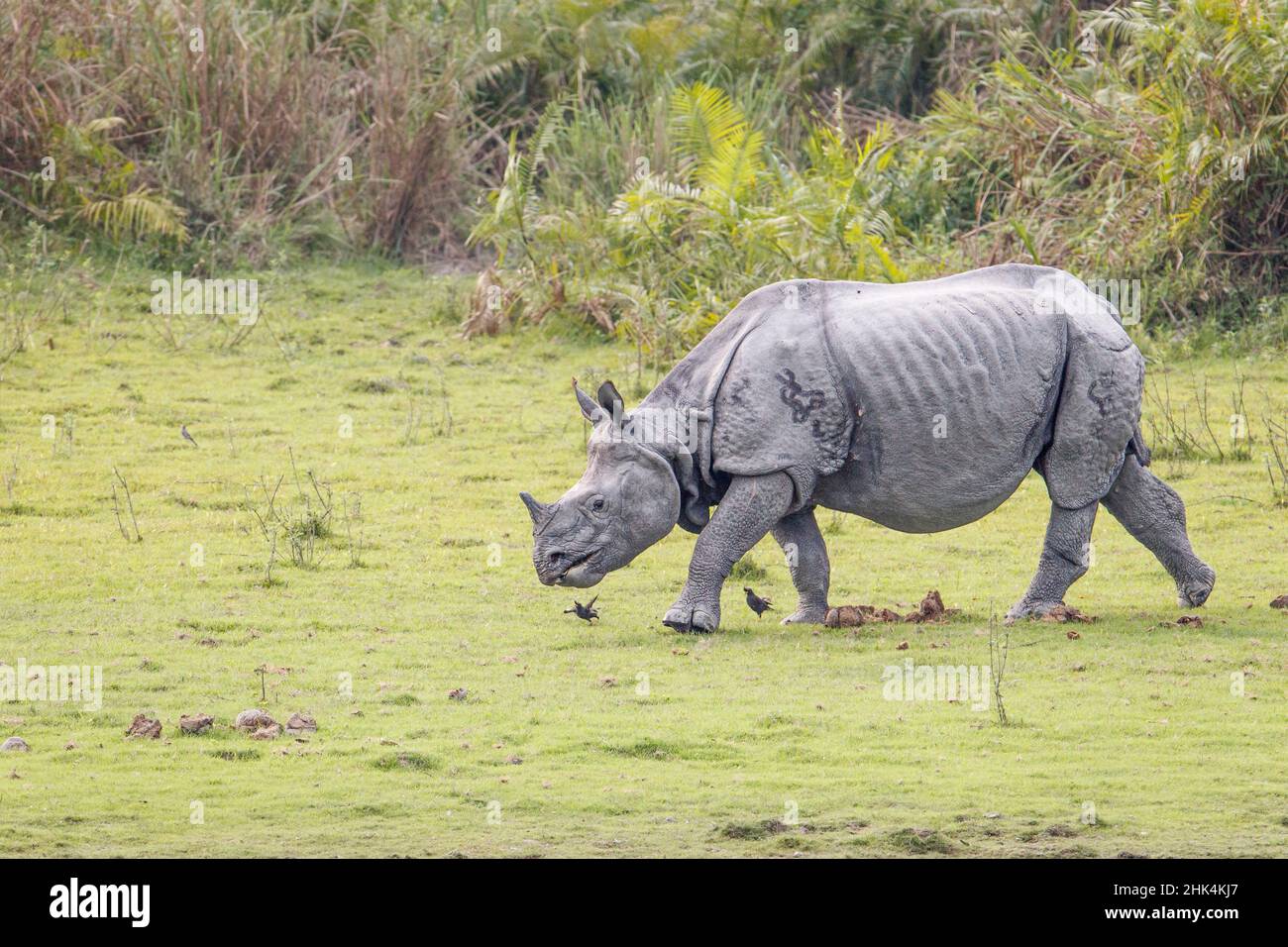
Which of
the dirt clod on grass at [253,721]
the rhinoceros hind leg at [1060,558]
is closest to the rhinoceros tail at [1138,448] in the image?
the rhinoceros hind leg at [1060,558]

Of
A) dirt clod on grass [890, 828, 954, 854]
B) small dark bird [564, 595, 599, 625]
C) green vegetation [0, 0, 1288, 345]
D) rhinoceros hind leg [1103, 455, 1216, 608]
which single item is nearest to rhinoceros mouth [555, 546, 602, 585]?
small dark bird [564, 595, 599, 625]

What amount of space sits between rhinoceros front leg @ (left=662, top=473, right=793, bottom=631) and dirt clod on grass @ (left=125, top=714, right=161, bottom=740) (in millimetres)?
2786

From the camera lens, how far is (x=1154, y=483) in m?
10.8

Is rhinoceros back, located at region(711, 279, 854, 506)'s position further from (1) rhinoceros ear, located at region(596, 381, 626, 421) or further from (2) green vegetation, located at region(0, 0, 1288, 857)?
(2) green vegetation, located at region(0, 0, 1288, 857)

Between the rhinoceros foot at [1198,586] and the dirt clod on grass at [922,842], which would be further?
the rhinoceros foot at [1198,586]

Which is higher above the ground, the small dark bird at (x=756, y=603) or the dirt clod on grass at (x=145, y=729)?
the dirt clod on grass at (x=145, y=729)

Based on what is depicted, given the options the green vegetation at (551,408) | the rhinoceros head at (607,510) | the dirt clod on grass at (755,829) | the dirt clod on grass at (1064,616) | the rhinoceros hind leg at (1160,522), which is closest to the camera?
the dirt clod on grass at (755,829)

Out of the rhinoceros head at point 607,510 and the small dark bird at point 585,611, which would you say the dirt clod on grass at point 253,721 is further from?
the small dark bird at point 585,611

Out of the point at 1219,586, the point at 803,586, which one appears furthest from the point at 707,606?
the point at 1219,586

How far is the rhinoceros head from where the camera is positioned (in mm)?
10336

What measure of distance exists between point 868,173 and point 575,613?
8070 millimetres

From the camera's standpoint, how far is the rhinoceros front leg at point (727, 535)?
10.4 m

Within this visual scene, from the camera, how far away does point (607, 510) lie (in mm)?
10344

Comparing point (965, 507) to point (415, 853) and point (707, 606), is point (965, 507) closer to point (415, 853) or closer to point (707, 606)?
point (707, 606)
